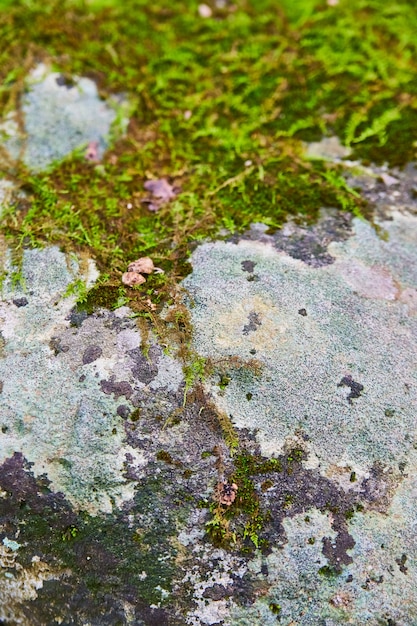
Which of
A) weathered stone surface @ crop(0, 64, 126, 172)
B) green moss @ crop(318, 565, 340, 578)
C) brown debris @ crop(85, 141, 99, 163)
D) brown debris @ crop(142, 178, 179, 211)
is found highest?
weathered stone surface @ crop(0, 64, 126, 172)

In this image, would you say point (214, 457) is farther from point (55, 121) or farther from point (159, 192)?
point (55, 121)

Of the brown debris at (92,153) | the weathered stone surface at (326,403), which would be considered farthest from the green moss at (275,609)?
the brown debris at (92,153)

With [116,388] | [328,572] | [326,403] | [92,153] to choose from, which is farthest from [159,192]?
[328,572]

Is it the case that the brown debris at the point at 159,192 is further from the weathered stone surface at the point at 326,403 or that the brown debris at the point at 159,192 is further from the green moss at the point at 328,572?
the green moss at the point at 328,572

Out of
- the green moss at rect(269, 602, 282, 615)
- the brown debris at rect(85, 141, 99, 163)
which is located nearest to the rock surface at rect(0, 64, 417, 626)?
the green moss at rect(269, 602, 282, 615)

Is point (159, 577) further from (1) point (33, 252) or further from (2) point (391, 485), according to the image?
(1) point (33, 252)

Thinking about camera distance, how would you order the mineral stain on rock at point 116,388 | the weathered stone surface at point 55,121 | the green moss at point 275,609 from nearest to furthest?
the green moss at point 275,609, the mineral stain on rock at point 116,388, the weathered stone surface at point 55,121

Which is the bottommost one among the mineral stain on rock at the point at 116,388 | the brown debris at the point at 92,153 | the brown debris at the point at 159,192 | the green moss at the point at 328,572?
the green moss at the point at 328,572

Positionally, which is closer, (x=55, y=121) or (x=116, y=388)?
(x=116, y=388)

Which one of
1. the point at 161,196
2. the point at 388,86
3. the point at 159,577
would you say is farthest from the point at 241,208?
the point at 159,577

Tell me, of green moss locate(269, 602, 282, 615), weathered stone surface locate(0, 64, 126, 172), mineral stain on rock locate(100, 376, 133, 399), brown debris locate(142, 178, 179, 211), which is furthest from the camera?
weathered stone surface locate(0, 64, 126, 172)

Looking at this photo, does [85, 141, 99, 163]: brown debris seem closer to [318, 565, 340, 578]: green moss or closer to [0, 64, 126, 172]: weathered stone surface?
[0, 64, 126, 172]: weathered stone surface
